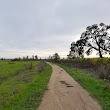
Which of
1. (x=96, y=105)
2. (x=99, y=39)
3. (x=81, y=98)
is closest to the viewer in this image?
(x=96, y=105)

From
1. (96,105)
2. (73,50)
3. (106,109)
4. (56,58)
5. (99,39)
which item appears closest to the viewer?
(106,109)

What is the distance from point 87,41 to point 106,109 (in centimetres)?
6646

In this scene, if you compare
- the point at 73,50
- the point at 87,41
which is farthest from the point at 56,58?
the point at 87,41

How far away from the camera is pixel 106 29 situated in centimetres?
7594

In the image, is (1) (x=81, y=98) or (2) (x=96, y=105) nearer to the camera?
(2) (x=96, y=105)

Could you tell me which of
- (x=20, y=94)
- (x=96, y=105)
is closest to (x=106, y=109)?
(x=96, y=105)

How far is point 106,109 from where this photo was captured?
11406mm

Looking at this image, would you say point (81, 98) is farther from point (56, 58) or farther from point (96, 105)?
point (56, 58)

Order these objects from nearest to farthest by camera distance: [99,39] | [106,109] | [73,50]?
[106,109] < [99,39] < [73,50]

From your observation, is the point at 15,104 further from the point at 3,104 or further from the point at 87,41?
the point at 87,41

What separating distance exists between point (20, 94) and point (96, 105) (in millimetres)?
4314

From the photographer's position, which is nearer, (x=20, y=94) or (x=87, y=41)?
(x=20, y=94)

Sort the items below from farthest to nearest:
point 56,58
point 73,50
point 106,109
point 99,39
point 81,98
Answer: point 56,58
point 73,50
point 99,39
point 81,98
point 106,109

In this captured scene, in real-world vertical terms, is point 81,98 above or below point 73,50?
below
